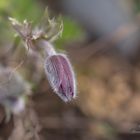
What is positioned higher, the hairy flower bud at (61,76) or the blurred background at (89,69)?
the blurred background at (89,69)

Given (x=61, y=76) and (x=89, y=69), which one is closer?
(x=61, y=76)

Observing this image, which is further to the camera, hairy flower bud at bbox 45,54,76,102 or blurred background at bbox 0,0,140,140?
blurred background at bbox 0,0,140,140

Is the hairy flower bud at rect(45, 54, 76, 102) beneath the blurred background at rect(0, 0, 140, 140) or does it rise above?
beneath

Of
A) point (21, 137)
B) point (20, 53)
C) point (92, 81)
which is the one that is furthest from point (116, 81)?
point (21, 137)

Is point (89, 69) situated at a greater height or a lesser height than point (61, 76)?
greater

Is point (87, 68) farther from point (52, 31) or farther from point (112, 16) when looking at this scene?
Answer: point (52, 31)
